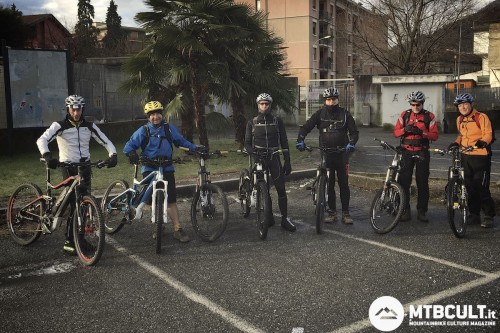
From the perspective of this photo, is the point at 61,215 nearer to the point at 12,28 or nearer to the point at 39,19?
the point at 12,28

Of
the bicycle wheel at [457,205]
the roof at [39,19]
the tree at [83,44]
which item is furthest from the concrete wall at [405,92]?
the roof at [39,19]

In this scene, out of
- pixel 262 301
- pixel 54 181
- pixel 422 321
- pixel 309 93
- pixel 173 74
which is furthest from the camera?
pixel 309 93

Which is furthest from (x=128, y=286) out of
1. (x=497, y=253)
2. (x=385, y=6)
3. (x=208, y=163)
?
(x=385, y=6)

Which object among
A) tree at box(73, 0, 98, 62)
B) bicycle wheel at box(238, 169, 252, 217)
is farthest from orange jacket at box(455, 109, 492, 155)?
tree at box(73, 0, 98, 62)

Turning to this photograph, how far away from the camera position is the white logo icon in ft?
12.8

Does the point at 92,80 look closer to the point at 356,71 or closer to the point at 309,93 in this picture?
the point at 309,93

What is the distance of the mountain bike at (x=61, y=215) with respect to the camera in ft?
18.0

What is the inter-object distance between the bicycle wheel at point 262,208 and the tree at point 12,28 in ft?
87.0

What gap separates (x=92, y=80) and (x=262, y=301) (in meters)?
14.4

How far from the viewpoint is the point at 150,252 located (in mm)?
5980

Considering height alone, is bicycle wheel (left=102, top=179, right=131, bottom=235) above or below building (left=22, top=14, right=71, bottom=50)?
below

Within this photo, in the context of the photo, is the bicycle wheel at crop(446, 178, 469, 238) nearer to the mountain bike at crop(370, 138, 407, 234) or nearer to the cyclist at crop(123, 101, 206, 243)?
the mountain bike at crop(370, 138, 407, 234)

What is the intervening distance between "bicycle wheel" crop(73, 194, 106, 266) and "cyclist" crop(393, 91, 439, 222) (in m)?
4.26

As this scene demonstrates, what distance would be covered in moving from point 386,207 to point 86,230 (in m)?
3.88
